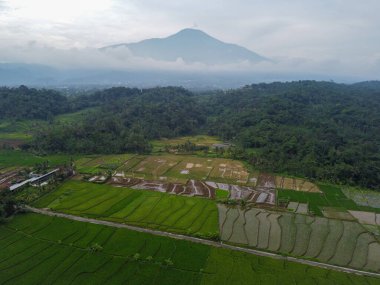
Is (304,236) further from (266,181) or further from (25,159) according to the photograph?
(25,159)

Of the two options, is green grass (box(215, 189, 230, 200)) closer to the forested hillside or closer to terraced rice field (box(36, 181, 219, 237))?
terraced rice field (box(36, 181, 219, 237))

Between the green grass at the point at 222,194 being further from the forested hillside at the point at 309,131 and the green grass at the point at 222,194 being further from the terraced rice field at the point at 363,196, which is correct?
the terraced rice field at the point at 363,196

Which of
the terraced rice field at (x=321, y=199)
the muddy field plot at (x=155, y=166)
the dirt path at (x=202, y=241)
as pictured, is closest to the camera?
the dirt path at (x=202, y=241)

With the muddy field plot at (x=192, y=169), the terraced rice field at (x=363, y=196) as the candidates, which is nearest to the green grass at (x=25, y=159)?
the muddy field plot at (x=192, y=169)

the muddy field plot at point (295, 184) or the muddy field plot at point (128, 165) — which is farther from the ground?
the muddy field plot at point (128, 165)

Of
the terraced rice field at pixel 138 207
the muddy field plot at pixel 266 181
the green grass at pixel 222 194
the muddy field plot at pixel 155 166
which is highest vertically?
the terraced rice field at pixel 138 207

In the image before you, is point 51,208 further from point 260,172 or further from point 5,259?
point 260,172

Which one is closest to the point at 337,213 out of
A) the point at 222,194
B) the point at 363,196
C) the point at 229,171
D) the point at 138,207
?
the point at 363,196

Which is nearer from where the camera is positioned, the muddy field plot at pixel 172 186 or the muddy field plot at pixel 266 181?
the muddy field plot at pixel 172 186
